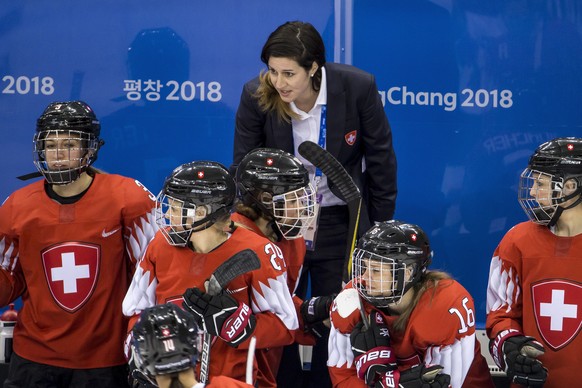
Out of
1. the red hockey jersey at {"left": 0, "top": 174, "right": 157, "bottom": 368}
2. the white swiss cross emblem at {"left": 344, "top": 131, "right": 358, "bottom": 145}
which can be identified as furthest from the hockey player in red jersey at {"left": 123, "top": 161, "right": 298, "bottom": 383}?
the white swiss cross emblem at {"left": 344, "top": 131, "right": 358, "bottom": 145}

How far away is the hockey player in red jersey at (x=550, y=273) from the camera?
3615 millimetres

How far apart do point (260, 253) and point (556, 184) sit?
106 centimetres

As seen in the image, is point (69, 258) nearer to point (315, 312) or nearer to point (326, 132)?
point (315, 312)

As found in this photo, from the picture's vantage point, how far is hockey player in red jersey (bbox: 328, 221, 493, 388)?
10.8 ft

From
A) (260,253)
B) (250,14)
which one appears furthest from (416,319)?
(250,14)

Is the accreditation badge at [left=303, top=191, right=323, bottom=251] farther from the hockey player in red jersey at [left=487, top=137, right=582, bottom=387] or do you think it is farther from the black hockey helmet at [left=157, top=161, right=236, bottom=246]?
the hockey player in red jersey at [left=487, top=137, right=582, bottom=387]

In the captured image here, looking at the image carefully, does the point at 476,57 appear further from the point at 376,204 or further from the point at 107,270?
the point at 107,270

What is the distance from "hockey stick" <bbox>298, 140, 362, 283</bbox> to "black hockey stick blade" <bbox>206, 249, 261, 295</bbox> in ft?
2.37

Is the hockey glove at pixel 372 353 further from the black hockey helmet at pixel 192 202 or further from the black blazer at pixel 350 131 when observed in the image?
the black blazer at pixel 350 131

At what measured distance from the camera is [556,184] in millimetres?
3635

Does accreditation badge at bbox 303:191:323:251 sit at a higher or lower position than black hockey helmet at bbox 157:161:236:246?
lower

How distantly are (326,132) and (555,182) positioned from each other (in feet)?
3.01

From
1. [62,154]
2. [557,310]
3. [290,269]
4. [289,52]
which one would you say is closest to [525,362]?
[557,310]

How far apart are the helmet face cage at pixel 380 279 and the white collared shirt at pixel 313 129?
736 millimetres
